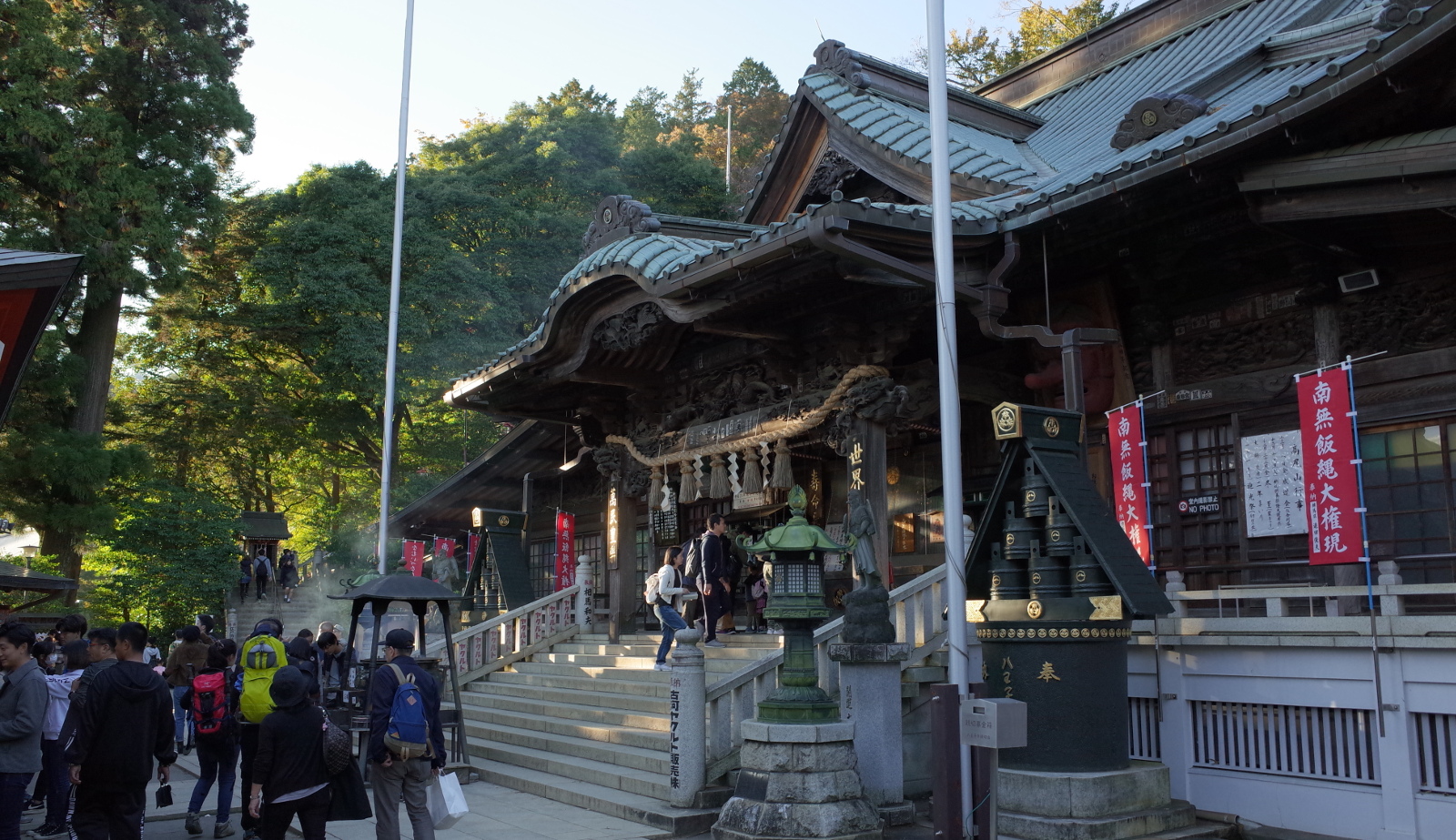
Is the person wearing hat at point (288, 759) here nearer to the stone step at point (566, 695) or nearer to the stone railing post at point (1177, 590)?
the stone step at point (566, 695)

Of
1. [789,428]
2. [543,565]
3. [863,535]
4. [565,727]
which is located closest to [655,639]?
[565,727]

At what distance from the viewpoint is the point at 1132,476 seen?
10516mm

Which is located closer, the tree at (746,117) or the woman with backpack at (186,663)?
the woman with backpack at (186,663)

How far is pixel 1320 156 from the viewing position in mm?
8750

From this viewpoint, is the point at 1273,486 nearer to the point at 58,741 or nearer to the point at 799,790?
the point at 799,790

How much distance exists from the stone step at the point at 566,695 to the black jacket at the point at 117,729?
5.98 metres

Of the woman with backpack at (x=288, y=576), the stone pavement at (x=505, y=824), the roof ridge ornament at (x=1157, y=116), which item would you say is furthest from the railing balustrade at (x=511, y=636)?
the woman with backpack at (x=288, y=576)

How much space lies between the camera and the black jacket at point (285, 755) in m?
6.14

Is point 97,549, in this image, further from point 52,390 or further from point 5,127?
point 5,127

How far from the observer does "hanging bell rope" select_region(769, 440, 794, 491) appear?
1369 centimetres

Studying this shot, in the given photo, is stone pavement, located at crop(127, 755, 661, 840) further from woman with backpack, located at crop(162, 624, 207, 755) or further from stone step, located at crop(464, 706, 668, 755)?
woman with backpack, located at crop(162, 624, 207, 755)

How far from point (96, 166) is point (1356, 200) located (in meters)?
→ 24.3

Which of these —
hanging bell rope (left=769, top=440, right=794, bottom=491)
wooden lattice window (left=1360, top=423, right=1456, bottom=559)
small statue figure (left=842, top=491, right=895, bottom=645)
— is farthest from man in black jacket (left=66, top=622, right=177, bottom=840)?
wooden lattice window (left=1360, top=423, right=1456, bottom=559)

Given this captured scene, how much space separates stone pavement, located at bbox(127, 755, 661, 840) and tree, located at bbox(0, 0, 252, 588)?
51.1 feet
